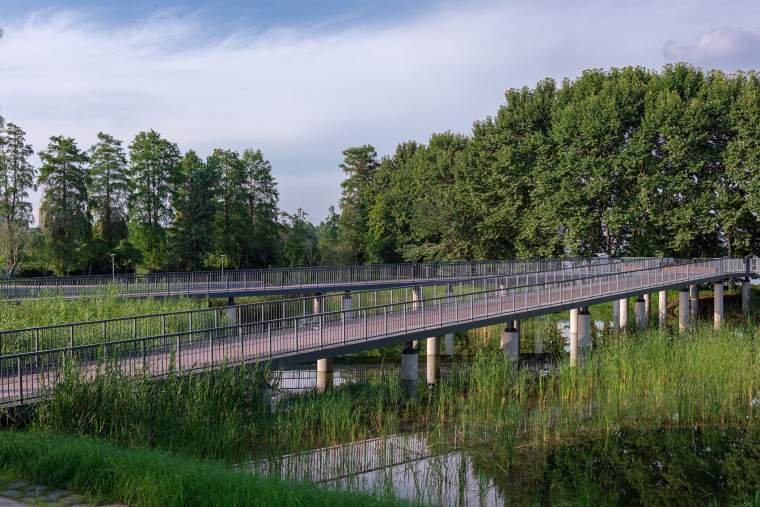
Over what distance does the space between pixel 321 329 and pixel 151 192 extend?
137 feet

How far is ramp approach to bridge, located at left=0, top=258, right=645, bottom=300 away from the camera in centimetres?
2902

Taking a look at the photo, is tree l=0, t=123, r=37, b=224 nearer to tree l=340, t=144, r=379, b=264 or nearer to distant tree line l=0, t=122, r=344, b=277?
distant tree line l=0, t=122, r=344, b=277

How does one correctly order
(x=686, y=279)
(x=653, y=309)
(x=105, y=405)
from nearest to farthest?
(x=105, y=405)
(x=686, y=279)
(x=653, y=309)

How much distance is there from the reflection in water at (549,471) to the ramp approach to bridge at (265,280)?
15311 mm

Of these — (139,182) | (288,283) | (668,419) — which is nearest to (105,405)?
(668,419)

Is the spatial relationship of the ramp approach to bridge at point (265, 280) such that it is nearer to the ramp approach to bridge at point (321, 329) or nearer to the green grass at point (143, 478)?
the ramp approach to bridge at point (321, 329)

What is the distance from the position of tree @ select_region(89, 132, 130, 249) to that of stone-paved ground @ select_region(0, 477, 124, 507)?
154ft

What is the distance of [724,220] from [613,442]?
2845 centimetres

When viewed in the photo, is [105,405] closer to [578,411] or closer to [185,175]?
[578,411]

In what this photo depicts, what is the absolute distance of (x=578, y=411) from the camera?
14.5 m

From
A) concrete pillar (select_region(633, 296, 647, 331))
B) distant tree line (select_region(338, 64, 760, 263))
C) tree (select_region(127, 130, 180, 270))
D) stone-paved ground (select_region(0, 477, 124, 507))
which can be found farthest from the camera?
tree (select_region(127, 130, 180, 270))

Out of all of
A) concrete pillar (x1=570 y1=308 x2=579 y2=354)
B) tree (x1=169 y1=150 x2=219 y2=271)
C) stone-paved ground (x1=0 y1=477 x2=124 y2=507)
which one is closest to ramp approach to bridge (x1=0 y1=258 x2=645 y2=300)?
concrete pillar (x1=570 y1=308 x2=579 y2=354)

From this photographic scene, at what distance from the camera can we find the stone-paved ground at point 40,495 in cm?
697

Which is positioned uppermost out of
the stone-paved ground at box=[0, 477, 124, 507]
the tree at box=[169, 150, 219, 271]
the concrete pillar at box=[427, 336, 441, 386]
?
the tree at box=[169, 150, 219, 271]
